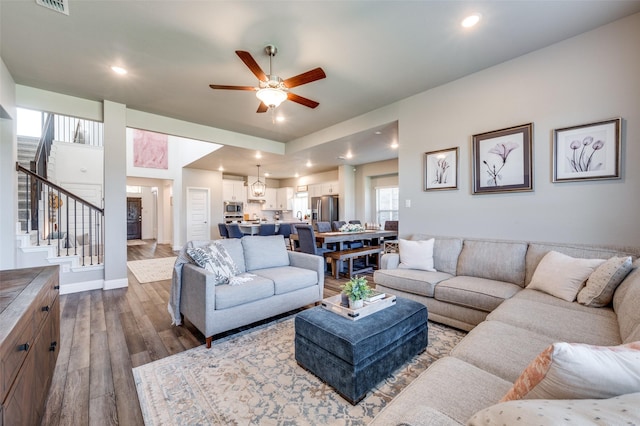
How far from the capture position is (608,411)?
52cm

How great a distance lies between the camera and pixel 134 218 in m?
11.3

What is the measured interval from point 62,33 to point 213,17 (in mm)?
1551

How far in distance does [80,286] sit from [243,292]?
326cm

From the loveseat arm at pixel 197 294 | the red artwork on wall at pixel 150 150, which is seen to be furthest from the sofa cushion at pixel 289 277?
the red artwork on wall at pixel 150 150

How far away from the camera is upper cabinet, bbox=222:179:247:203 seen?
9059 millimetres

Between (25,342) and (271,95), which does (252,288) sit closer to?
(25,342)

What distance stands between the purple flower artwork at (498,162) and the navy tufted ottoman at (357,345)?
77.2 inches

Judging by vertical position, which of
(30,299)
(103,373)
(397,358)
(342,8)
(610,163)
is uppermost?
(342,8)

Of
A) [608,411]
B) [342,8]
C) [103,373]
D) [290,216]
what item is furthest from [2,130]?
[290,216]

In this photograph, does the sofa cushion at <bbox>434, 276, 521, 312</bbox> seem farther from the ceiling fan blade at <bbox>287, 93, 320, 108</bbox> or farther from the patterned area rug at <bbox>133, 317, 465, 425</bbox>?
the ceiling fan blade at <bbox>287, 93, 320, 108</bbox>

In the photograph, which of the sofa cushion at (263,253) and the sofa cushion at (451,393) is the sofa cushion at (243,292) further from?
the sofa cushion at (451,393)

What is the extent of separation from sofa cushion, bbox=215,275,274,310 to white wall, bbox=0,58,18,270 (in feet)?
10.1

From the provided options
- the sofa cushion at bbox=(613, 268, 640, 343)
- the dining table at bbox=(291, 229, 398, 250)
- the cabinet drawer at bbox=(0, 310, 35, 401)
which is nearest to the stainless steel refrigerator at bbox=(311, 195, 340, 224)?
the dining table at bbox=(291, 229, 398, 250)

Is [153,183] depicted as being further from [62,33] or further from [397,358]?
[397,358]
